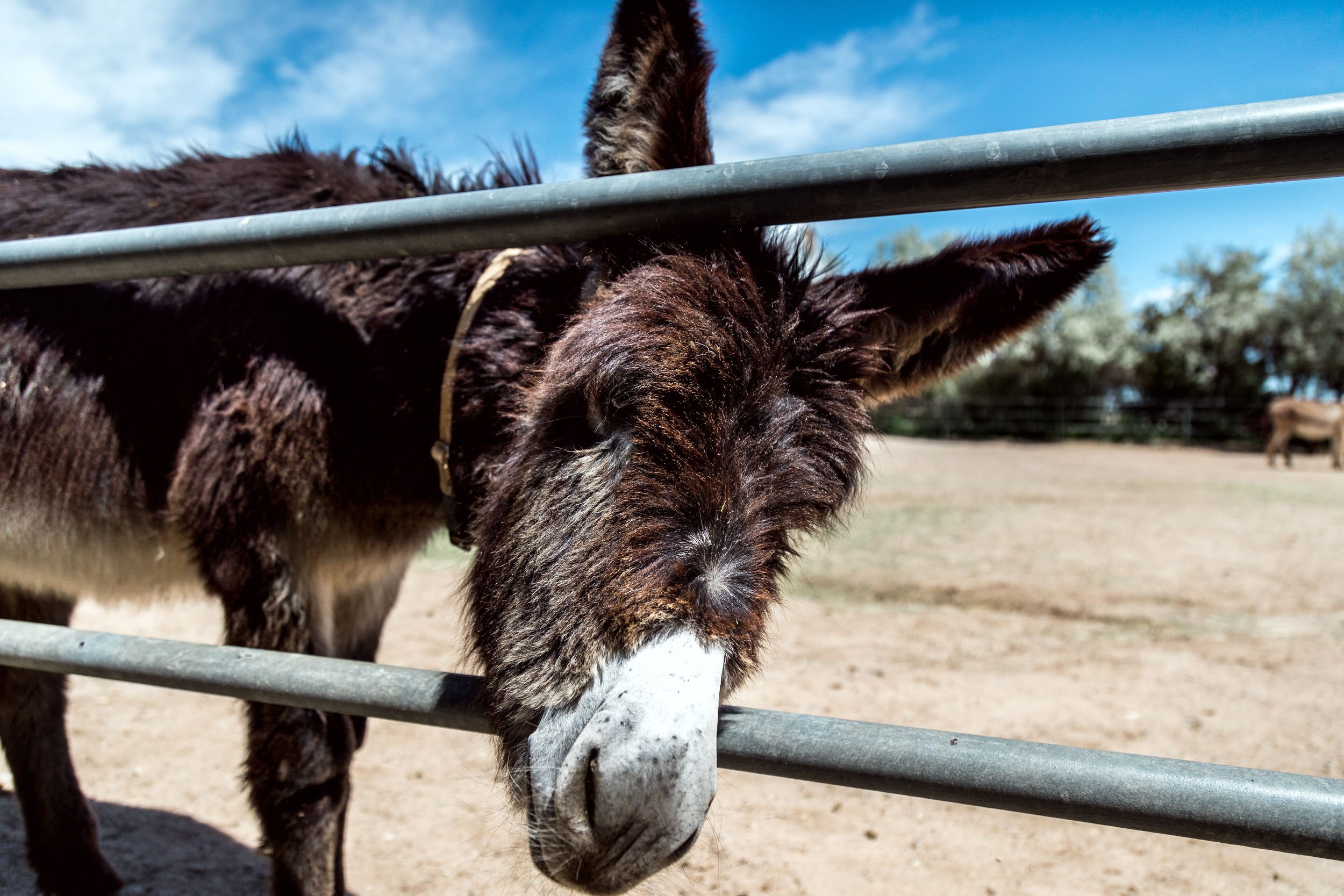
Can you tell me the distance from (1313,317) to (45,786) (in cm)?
4182

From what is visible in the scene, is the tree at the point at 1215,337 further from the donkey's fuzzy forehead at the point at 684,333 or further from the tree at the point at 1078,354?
the donkey's fuzzy forehead at the point at 684,333

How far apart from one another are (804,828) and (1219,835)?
2.63 meters

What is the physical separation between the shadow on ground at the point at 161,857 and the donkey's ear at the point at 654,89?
3.04 m

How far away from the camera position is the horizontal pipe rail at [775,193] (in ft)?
3.13

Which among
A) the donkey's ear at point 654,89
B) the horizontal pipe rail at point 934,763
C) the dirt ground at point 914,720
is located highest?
the donkey's ear at point 654,89

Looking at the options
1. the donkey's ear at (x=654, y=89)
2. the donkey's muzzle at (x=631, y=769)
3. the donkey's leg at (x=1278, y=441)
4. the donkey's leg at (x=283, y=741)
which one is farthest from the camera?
the donkey's leg at (x=1278, y=441)

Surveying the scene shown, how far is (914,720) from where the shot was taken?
425cm

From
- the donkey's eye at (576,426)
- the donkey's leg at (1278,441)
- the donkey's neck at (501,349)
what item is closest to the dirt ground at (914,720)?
the donkey's neck at (501,349)

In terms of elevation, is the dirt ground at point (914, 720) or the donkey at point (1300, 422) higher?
the donkey at point (1300, 422)

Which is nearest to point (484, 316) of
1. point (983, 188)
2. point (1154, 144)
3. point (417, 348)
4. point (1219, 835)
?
point (417, 348)

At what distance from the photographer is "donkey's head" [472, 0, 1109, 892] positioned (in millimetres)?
1135

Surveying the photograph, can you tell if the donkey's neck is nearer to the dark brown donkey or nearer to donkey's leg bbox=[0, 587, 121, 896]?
the dark brown donkey

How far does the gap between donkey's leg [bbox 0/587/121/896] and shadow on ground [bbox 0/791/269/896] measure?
0.14 metres

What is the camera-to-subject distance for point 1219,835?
0.93m
